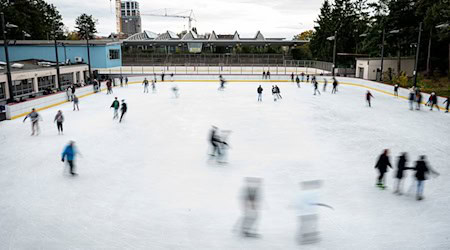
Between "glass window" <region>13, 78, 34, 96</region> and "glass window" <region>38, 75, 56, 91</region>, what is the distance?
152 cm

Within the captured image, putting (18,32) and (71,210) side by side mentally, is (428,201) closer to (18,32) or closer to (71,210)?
(71,210)

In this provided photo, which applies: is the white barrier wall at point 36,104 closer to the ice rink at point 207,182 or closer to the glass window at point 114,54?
the ice rink at point 207,182

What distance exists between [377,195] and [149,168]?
21.1 ft

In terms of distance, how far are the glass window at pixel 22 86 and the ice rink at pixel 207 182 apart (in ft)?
33.7

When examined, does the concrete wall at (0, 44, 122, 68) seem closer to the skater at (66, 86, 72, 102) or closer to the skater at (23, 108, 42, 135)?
the skater at (66, 86, 72, 102)

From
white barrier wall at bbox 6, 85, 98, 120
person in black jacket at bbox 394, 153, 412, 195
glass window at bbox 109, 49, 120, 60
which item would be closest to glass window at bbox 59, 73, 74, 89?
white barrier wall at bbox 6, 85, 98, 120

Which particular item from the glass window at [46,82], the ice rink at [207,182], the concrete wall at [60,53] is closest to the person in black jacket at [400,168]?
the ice rink at [207,182]

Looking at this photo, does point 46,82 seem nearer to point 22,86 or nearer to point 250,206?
point 22,86

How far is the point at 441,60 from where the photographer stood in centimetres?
4288

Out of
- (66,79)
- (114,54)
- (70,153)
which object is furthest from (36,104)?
(114,54)

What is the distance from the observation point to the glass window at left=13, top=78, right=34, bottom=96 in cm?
2645

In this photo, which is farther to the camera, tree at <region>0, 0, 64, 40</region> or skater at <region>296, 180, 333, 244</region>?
tree at <region>0, 0, 64, 40</region>

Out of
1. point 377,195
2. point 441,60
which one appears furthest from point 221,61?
point 377,195

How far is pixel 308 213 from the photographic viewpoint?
6.39 m
